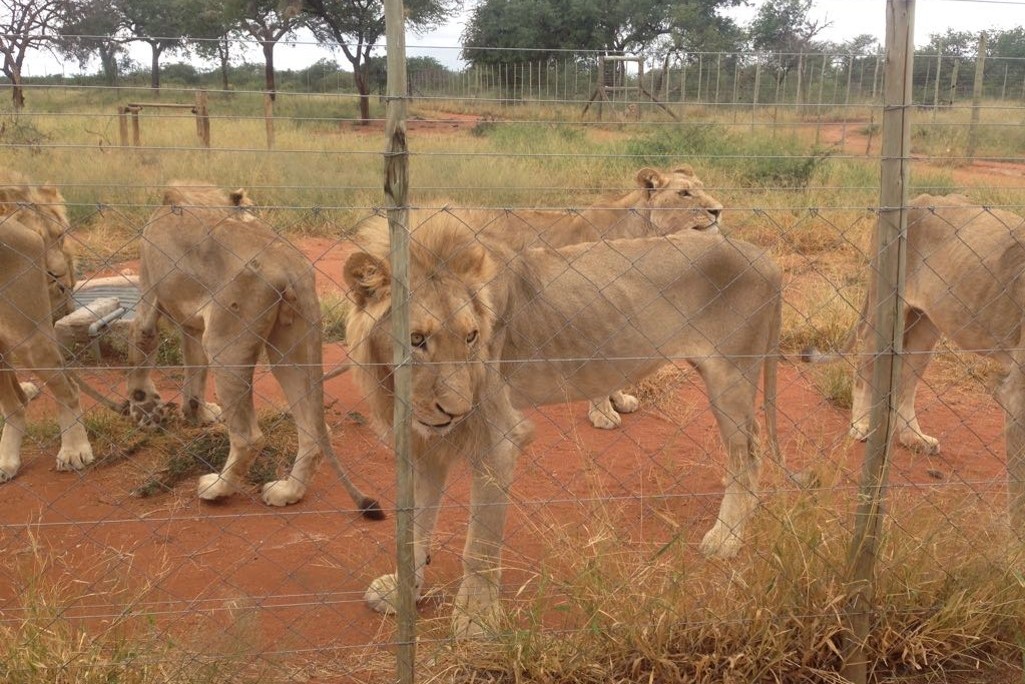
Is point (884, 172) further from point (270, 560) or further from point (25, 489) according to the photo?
point (25, 489)

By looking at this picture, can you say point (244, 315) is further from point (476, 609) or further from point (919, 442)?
point (919, 442)

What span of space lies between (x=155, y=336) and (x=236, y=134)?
423 inches

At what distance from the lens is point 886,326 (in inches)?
116

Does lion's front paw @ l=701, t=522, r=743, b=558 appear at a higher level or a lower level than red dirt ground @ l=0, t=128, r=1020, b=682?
higher

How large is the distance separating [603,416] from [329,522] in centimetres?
203

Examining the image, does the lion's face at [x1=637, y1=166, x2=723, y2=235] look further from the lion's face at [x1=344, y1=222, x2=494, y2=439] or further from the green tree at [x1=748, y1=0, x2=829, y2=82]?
the green tree at [x1=748, y1=0, x2=829, y2=82]

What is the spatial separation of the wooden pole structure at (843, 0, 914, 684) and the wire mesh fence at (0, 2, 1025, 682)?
0.19ft

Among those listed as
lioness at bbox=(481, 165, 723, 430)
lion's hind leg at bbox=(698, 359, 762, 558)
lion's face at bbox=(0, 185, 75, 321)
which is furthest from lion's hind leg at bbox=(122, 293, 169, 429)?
lion's hind leg at bbox=(698, 359, 762, 558)

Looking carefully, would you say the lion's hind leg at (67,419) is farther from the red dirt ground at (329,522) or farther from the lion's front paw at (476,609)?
the lion's front paw at (476,609)

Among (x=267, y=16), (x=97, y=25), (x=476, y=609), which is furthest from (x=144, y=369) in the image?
(x=267, y=16)

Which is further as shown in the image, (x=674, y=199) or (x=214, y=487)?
(x=674, y=199)

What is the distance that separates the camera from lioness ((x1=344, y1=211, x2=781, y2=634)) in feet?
10.6

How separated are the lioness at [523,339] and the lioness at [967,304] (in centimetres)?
64

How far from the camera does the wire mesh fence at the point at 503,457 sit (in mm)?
3131
